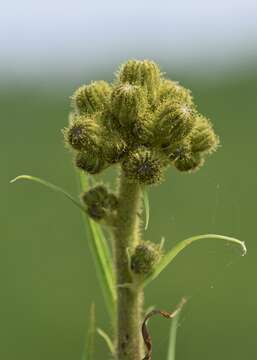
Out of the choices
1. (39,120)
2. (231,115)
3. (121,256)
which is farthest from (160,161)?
(39,120)

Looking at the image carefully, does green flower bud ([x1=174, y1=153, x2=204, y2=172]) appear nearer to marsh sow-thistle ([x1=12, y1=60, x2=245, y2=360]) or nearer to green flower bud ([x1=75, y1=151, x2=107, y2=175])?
marsh sow-thistle ([x1=12, y1=60, x2=245, y2=360])

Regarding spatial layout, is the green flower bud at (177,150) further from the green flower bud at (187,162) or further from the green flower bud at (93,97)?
the green flower bud at (93,97)

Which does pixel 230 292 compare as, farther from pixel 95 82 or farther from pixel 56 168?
pixel 95 82

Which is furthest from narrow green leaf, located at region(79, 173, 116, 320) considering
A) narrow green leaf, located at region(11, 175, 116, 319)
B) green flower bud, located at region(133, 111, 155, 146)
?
green flower bud, located at region(133, 111, 155, 146)

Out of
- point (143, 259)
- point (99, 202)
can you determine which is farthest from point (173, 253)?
point (99, 202)

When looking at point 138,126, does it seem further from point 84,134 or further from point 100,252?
point 100,252
